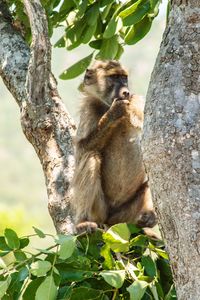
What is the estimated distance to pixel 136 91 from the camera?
288 inches

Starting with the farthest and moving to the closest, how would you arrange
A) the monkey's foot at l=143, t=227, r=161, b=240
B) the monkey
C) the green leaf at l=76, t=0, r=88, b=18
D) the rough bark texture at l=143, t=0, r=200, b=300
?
the green leaf at l=76, t=0, r=88, b=18 < the monkey < the monkey's foot at l=143, t=227, r=161, b=240 < the rough bark texture at l=143, t=0, r=200, b=300

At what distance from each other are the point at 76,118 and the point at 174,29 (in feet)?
9.26

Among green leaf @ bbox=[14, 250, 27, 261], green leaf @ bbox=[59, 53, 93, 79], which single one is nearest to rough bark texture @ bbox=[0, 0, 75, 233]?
green leaf @ bbox=[59, 53, 93, 79]

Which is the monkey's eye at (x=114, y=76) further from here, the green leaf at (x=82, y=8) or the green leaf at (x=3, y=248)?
the green leaf at (x=3, y=248)

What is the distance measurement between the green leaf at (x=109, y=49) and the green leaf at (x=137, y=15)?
951mm

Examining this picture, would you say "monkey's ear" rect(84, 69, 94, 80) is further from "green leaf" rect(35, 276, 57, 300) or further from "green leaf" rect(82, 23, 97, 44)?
"green leaf" rect(35, 276, 57, 300)

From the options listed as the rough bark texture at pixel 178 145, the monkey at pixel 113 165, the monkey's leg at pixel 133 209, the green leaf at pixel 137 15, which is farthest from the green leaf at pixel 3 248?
the green leaf at pixel 137 15

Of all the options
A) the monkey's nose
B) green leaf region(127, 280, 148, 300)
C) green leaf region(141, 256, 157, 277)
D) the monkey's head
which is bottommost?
green leaf region(127, 280, 148, 300)

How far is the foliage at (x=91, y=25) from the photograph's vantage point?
21.4 feet

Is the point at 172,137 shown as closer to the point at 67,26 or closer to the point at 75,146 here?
the point at 75,146

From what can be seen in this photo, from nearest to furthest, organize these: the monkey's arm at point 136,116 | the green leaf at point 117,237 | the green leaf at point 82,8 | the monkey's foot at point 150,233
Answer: the green leaf at point 117,237 < the monkey's foot at point 150,233 < the monkey's arm at point 136,116 < the green leaf at point 82,8

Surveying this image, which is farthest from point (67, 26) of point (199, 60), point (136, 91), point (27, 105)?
point (199, 60)

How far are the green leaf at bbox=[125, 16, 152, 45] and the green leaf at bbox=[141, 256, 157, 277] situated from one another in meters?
2.09

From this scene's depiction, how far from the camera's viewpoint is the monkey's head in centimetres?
700
